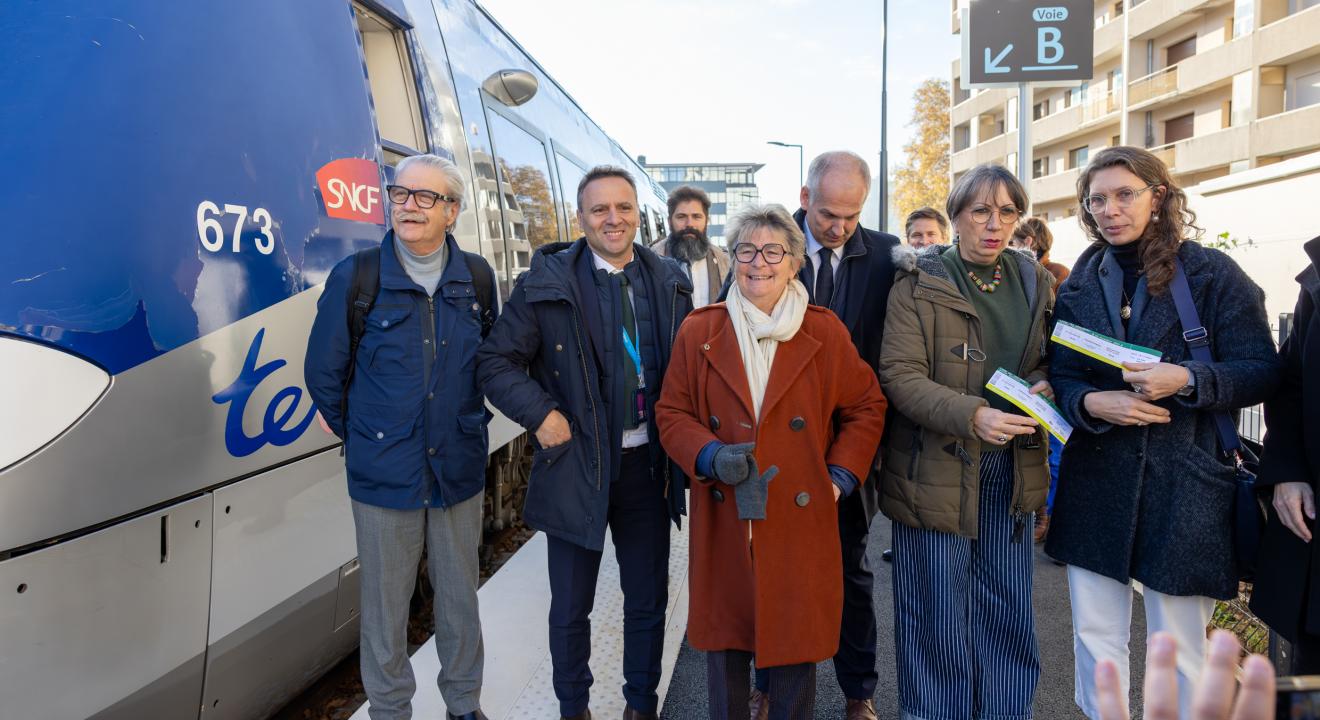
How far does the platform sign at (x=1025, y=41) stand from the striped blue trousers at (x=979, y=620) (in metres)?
5.03

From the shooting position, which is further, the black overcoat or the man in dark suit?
the man in dark suit

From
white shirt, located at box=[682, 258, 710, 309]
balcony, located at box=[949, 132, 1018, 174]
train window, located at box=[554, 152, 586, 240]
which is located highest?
balcony, located at box=[949, 132, 1018, 174]

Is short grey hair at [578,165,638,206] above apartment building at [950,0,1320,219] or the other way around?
the other way around

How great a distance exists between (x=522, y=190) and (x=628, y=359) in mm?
2708

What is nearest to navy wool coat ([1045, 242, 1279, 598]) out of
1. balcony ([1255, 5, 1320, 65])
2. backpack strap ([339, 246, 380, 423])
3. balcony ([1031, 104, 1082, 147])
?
backpack strap ([339, 246, 380, 423])

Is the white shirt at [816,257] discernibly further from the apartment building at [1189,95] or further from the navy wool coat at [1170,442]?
the apartment building at [1189,95]

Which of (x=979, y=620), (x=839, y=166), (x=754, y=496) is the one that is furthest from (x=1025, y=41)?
(x=754, y=496)

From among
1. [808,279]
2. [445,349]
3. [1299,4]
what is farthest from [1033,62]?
[1299,4]

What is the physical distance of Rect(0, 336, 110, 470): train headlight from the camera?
1.71 metres

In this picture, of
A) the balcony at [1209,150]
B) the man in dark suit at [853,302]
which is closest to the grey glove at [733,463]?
the man in dark suit at [853,302]

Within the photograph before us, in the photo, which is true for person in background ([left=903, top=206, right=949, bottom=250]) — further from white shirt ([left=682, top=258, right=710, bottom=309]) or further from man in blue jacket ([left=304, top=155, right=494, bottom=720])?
man in blue jacket ([left=304, top=155, right=494, bottom=720])

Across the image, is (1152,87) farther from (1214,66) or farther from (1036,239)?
(1036,239)

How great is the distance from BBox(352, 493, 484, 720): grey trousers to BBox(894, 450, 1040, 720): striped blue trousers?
1.57m

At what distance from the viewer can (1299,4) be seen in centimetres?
2417
